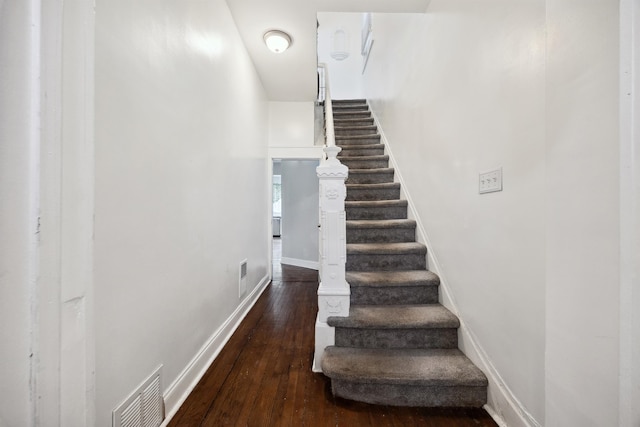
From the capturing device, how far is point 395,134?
3.01 m

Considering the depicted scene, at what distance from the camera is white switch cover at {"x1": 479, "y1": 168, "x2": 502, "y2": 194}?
1222mm

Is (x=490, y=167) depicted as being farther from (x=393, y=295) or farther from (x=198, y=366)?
(x=198, y=366)

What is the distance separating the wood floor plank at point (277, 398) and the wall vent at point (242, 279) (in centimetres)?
40

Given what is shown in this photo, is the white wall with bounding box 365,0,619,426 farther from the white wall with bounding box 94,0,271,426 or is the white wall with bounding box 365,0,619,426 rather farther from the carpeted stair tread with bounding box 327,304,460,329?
the white wall with bounding box 94,0,271,426

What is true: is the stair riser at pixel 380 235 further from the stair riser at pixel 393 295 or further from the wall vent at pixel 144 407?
the wall vent at pixel 144 407

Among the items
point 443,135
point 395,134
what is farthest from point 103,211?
point 395,134

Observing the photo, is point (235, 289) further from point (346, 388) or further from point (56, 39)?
point (56, 39)

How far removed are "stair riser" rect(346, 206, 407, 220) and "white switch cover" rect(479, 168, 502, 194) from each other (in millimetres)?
1204

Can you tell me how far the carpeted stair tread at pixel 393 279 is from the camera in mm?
1833

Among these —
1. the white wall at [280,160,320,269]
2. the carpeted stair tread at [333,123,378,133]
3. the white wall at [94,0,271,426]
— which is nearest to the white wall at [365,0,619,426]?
the white wall at [94,0,271,426]

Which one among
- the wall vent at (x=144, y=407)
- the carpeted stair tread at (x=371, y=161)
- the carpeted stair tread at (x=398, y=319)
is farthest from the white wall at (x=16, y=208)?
the carpeted stair tread at (x=371, y=161)

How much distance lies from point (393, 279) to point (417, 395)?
0.72 m

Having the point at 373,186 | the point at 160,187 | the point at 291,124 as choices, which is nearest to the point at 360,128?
the point at 291,124

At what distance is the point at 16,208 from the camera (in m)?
0.39
